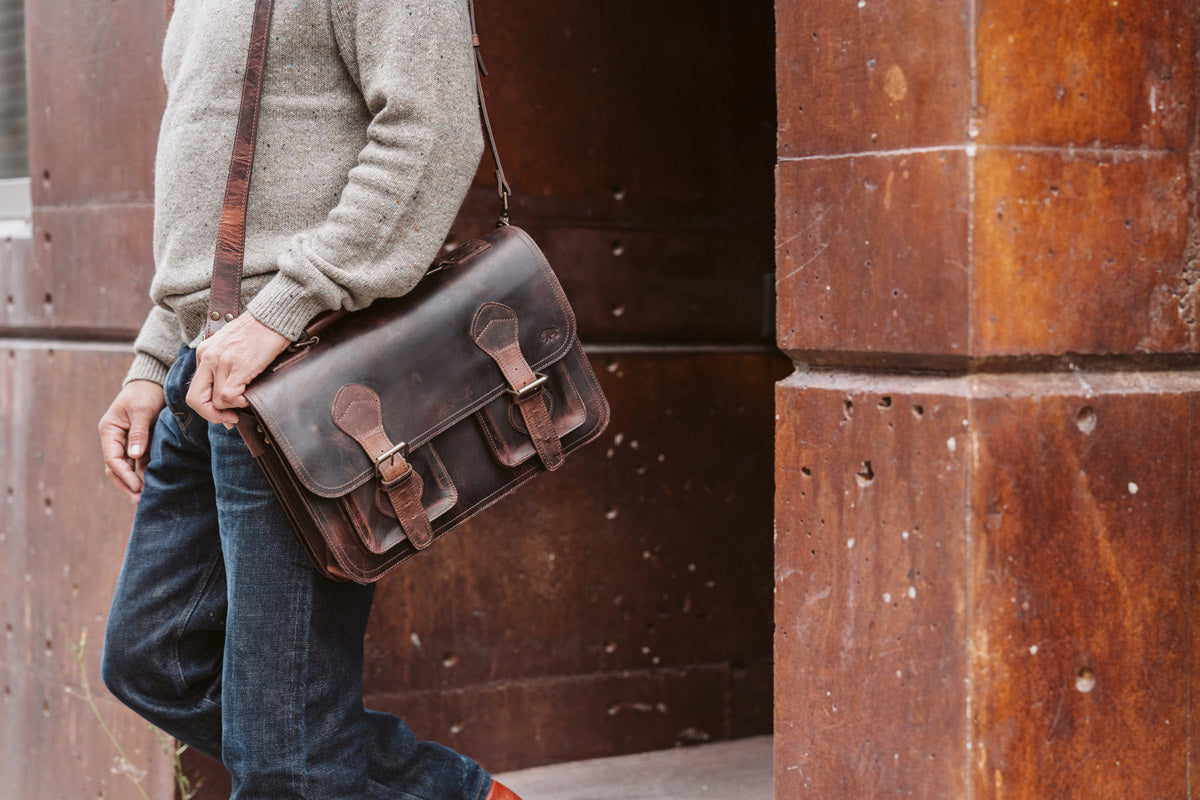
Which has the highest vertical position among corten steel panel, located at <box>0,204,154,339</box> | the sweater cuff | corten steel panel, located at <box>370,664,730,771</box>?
the sweater cuff

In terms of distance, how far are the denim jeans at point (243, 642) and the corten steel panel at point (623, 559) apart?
3.67 feet

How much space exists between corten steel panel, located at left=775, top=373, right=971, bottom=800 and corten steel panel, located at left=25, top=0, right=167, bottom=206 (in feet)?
6.11

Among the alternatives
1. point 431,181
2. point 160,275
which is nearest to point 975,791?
point 431,181

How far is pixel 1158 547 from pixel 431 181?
50.2 inches

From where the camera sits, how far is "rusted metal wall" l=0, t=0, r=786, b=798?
377 centimetres

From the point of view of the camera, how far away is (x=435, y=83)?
2252mm

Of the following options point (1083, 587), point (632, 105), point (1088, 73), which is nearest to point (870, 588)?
point (1083, 587)

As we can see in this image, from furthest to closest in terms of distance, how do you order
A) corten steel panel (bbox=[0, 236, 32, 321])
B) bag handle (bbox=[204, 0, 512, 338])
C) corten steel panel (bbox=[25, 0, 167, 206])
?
corten steel panel (bbox=[0, 236, 32, 321]) → corten steel panel (bbox=[25, 0, 167, 206]) → bag handle (bbox=[204, 0, 512, 338])

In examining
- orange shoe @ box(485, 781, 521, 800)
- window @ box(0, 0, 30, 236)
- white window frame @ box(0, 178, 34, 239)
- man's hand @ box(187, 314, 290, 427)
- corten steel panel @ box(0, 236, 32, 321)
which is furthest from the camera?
window @ box(0, 0, 30, 236)

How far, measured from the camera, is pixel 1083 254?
7.50 ft

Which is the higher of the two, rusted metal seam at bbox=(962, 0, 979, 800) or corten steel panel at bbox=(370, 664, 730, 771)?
rusted metal seam at bbox=(962, 0, 979, 800)

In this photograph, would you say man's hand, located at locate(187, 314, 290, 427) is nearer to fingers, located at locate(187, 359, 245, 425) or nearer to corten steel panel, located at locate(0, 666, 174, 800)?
fingers, located at locate(187, 359, 245, 425)

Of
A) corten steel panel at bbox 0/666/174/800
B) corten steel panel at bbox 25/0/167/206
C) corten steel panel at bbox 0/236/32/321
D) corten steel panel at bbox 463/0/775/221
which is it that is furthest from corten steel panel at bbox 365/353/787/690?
corten steel panel at bbox 0/236/32/321

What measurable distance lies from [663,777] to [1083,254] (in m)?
2.11
